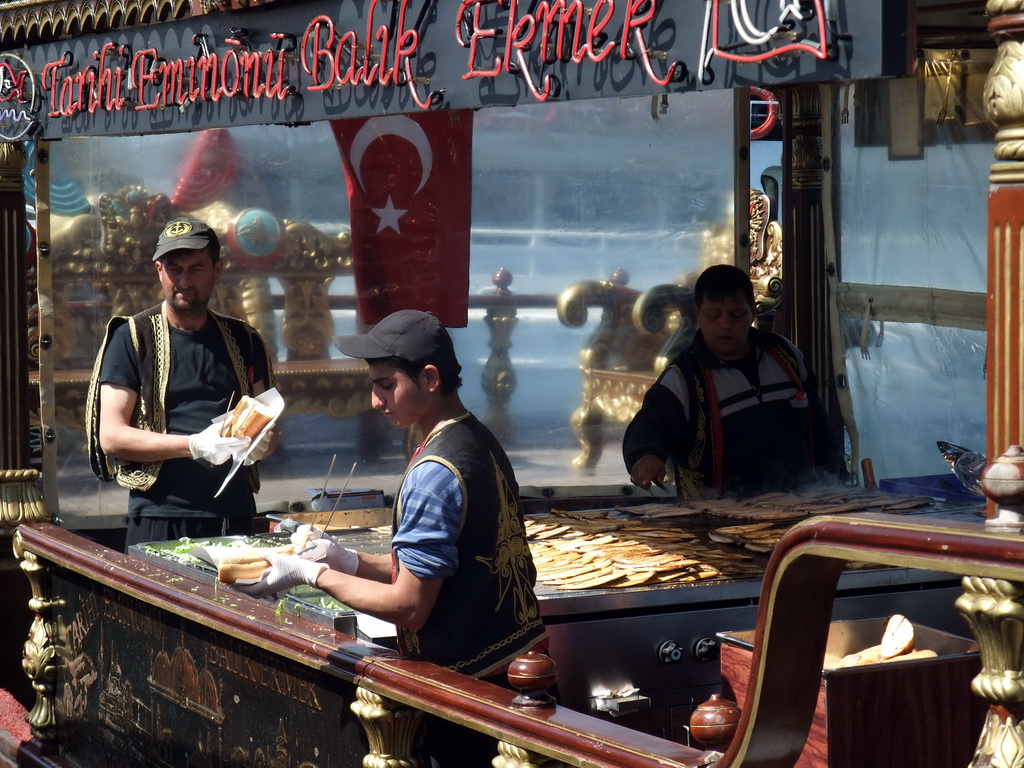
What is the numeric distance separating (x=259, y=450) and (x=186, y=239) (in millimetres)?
796

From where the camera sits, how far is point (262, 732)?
376 centimetres

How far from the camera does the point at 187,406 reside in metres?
5.02

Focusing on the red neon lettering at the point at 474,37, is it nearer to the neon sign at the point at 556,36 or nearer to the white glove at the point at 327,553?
the neon sign at the point at 556,36

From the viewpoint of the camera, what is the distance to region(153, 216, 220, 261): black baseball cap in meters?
4.93

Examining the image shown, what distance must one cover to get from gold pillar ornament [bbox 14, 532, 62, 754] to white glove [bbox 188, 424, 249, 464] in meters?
0.87

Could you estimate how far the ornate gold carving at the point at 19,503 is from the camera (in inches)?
239

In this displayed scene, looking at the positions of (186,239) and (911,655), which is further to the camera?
(186,239)

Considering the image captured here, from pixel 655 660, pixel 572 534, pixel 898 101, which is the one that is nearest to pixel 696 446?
pixel 572 534

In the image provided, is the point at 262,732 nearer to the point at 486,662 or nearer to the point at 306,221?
the point at 486,662

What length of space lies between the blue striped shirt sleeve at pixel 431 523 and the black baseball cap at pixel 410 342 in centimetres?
25

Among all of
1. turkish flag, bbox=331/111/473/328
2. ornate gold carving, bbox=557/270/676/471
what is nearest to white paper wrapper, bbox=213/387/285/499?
turkish flag, bbox=331/111/473/328

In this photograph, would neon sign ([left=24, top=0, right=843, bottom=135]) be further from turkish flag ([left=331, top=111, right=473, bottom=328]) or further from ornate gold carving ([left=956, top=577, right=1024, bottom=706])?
turkish flag ([left=331, top=111, right=473, bottom=328])

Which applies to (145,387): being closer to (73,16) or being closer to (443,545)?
(73,16)

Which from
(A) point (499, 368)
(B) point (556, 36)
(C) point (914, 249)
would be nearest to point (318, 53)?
(B) point (556, 36)
